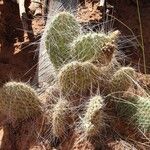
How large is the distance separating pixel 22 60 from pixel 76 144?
1.63 m

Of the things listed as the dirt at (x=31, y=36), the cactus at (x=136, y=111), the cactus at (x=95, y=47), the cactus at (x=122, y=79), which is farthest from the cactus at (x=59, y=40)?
the dirt at (x=31, y=36)

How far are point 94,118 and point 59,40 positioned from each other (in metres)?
0.80

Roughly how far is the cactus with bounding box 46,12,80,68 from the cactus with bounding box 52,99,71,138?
41 cm

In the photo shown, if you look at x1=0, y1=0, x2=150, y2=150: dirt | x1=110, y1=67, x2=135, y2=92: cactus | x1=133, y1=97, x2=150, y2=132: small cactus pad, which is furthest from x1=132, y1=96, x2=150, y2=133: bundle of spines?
x1=0, y1=0, x2=150, y2=150: dirt

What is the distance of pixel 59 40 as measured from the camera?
11.6ft

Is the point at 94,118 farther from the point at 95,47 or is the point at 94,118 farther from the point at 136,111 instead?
the point at 95,47

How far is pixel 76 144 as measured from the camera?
3.09 metres

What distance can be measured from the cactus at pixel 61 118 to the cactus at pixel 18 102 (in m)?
0.19

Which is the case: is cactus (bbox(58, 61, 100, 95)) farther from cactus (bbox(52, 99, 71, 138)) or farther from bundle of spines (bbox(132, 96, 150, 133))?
bundle of spines (bbox(132, 96, 150, 133))

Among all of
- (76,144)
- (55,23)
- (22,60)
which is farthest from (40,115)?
(22,60)

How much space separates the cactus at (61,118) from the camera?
3100 mm

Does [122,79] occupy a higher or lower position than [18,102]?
higher

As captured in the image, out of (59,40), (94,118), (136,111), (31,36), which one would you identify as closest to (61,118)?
(94,118)

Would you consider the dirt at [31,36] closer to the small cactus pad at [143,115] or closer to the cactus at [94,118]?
the small cactus pad at [143,115]
